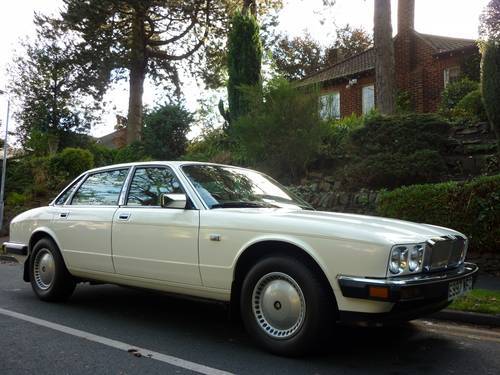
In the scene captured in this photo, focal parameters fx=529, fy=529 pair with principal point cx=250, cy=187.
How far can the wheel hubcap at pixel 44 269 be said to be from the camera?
6.12 meters

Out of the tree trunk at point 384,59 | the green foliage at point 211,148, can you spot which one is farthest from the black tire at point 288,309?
the tree trunk at point 384,59

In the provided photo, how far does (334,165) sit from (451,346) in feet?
26.3

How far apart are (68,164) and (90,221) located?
14763 millimetres

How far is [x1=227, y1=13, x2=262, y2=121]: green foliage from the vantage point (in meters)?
16.5

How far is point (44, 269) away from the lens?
20.4 feet

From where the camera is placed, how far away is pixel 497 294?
6371mm

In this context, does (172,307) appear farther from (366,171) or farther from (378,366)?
(366,171)

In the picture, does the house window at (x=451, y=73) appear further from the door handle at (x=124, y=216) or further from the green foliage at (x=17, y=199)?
the door handle at (x=124, y=216)

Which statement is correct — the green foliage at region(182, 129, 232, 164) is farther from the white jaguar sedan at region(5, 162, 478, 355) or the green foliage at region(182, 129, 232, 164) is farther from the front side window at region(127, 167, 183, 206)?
the front side window at region(127, 167, 183, 206)

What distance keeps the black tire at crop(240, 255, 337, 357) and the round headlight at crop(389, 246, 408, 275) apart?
52 centimetres

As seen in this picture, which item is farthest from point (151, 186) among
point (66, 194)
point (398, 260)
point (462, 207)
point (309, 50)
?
point (309, 50)

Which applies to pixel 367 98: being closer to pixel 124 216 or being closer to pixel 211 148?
pixel 211 148

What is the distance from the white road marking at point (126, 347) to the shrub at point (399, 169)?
688cm

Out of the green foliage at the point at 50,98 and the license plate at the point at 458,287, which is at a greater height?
the green foliage at the point at 50,98
